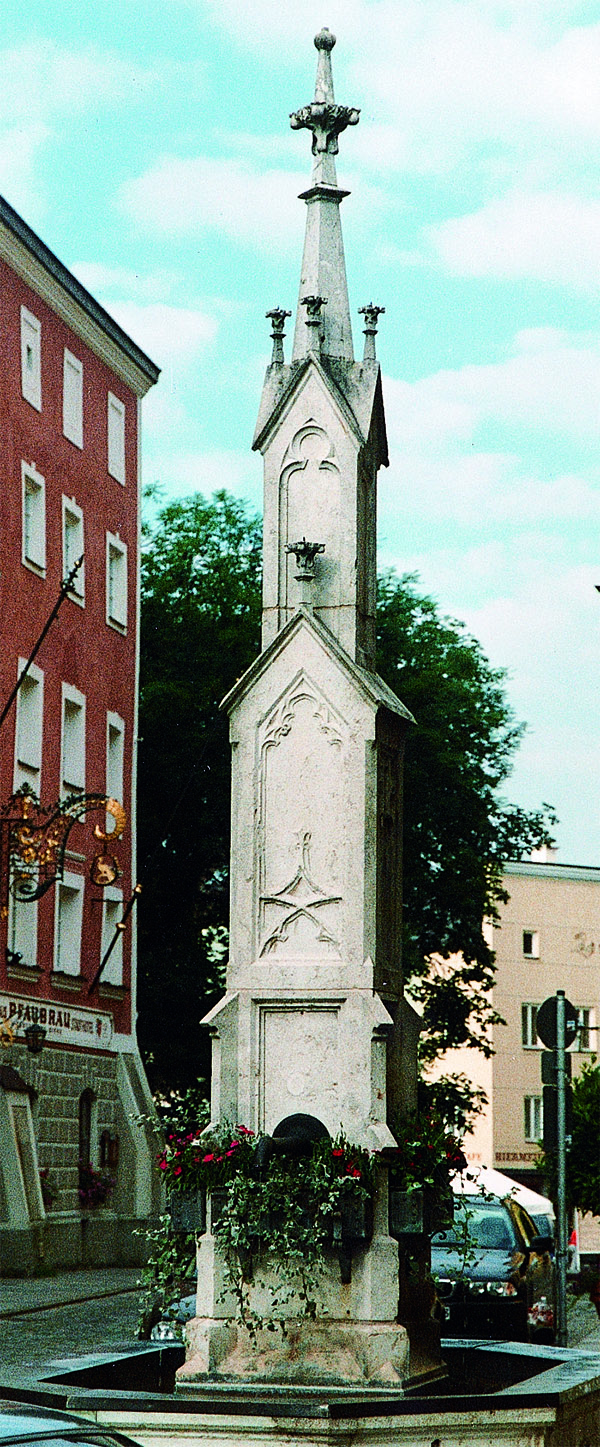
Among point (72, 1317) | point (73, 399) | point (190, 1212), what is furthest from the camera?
point (73, 399)

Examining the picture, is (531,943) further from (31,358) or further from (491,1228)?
(491,1228)

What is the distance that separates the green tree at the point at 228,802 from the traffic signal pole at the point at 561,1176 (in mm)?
24412

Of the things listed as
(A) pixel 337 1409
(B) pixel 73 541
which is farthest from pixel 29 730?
(A) pixel 337 1409

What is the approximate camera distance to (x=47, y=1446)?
15.6ft

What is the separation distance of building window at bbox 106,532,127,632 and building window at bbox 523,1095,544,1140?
109 feet

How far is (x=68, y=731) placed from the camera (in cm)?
3778

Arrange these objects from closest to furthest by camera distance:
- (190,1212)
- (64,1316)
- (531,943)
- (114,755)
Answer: (190,1212) → (64,1316) → (114,755) → (531,943)

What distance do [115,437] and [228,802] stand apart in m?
7.36

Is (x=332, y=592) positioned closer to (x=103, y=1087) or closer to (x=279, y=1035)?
(x=279, y=1035)

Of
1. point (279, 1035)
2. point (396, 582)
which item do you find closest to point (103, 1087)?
point (396, 582)

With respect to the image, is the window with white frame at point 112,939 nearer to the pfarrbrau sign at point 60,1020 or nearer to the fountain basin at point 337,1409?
the pfarrbrau sign at point 60,1020

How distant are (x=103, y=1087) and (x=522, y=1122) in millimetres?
33520

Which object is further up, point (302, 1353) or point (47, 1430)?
point (47, 1430)

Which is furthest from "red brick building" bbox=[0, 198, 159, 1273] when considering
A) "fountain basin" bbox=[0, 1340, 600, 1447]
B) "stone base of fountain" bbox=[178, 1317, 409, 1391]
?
"fountain basin" bbox=[0, 1340, 600, 1447]
